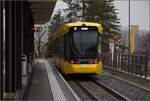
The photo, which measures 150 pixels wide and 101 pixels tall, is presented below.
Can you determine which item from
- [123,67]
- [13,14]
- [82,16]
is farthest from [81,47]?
[82,16]

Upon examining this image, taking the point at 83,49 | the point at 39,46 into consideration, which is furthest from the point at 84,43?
the point at 39,46

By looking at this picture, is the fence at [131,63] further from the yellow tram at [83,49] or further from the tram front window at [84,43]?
the tram front window at [84,43]

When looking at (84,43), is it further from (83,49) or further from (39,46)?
(39,46)

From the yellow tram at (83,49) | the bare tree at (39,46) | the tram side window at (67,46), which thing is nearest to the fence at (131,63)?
the yellow tram at (83,49)

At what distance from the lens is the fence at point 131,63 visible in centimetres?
2682

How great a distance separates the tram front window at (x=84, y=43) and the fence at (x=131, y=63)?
282 cm

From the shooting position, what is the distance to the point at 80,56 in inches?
1054

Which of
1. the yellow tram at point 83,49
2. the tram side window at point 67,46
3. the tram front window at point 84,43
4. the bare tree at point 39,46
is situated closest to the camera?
the yellow tram at point 83,49

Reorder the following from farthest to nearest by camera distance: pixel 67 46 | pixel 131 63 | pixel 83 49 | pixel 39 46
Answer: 1. pixel 39 46
2. pixel 131 63
3. pixel 67 46
4. pixel 83 49

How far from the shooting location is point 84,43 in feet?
88.2

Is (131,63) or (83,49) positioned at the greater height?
(83,49)

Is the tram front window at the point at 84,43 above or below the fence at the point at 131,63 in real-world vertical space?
above

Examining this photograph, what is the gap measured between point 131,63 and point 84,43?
4.79m

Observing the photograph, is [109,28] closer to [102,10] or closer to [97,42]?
[102,10]
